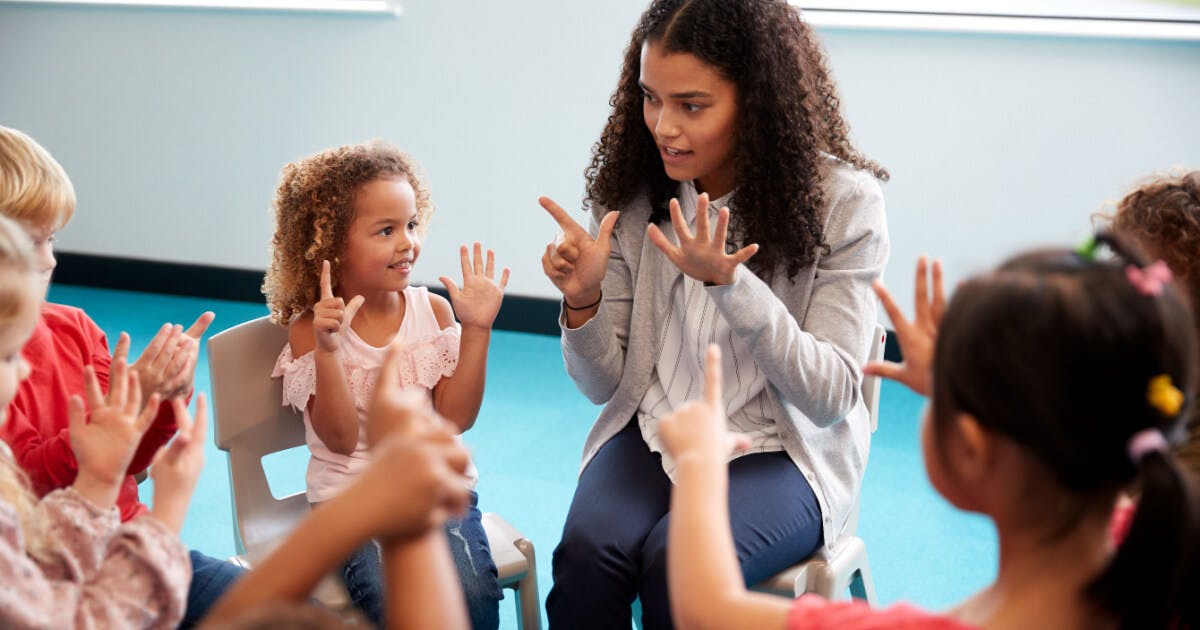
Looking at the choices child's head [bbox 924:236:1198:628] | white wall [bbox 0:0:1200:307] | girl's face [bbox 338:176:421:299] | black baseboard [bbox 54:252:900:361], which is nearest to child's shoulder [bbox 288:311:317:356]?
girl's face [bbox 338:176:421:299]

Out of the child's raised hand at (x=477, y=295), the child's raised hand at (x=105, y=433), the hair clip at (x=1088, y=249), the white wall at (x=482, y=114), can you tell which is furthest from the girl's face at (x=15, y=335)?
the white wall at (x=482, y=114)

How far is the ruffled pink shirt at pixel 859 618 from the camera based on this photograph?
1003mm

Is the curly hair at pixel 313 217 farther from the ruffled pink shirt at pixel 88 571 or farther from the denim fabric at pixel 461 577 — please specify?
the ruffled pink shirt at pixel 88 571

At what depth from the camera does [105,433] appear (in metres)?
1.28

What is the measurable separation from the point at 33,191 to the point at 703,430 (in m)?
1.03

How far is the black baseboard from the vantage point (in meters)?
4.05

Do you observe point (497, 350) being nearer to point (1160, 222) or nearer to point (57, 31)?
point (57, 31)

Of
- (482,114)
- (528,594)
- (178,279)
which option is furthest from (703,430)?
(178,279)

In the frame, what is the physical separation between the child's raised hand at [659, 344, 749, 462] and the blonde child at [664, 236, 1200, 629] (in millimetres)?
13

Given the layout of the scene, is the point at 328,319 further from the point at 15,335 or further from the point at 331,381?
the point at 15,335

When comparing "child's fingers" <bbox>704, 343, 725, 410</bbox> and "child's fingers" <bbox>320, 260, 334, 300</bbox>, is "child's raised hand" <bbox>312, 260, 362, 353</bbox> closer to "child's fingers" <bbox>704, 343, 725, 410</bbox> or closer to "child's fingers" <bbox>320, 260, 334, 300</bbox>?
"child's fingers" <bbox>320, 260, 334, 300</bbox>

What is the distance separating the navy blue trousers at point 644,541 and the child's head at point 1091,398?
677 millimetres

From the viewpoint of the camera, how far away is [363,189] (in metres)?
1.91

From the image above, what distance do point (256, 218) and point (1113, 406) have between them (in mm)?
3759
